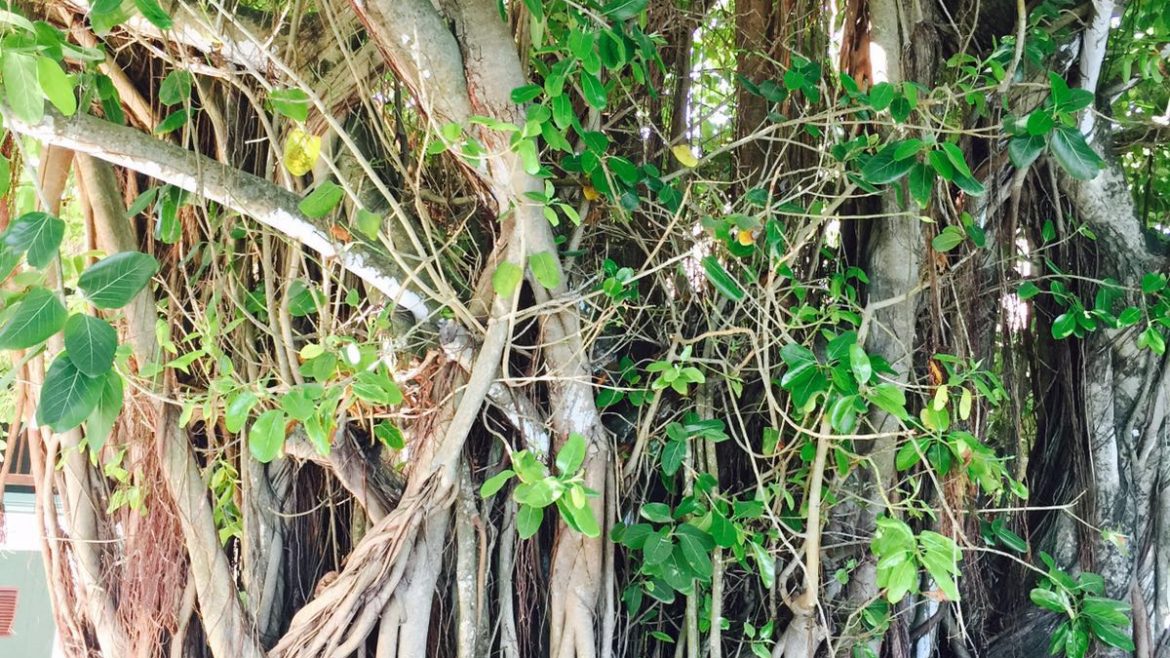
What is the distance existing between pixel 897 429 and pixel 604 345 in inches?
23.1

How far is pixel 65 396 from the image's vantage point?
0.96m

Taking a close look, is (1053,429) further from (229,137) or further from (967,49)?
(229,137)

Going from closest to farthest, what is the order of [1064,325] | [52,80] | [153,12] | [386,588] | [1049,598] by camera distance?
[52,80] → [153,12] → [386,588] → [1049,598] → [1064,325]

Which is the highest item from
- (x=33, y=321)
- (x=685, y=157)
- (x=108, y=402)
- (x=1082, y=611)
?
(x=685, y=157)

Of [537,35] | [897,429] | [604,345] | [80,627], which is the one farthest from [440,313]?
[80,627]

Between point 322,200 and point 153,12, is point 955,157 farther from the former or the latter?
point 153,12

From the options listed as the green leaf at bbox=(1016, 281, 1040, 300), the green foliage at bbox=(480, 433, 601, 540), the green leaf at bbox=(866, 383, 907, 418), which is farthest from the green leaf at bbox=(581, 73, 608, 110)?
the green leaf at bbox=(1016, 281, 1040, 300)

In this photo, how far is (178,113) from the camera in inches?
58.6

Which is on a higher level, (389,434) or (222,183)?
(222,183)

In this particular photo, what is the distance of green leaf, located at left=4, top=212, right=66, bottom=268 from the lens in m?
0.99

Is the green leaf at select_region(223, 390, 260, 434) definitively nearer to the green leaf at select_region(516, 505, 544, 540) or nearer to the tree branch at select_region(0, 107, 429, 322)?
the tree branch at select_region(0, 107, 429, 322)

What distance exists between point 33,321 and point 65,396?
94mm

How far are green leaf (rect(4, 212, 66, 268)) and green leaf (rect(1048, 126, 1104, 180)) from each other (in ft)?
4.59

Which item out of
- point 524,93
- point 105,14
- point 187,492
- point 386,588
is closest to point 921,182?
point 524,93
